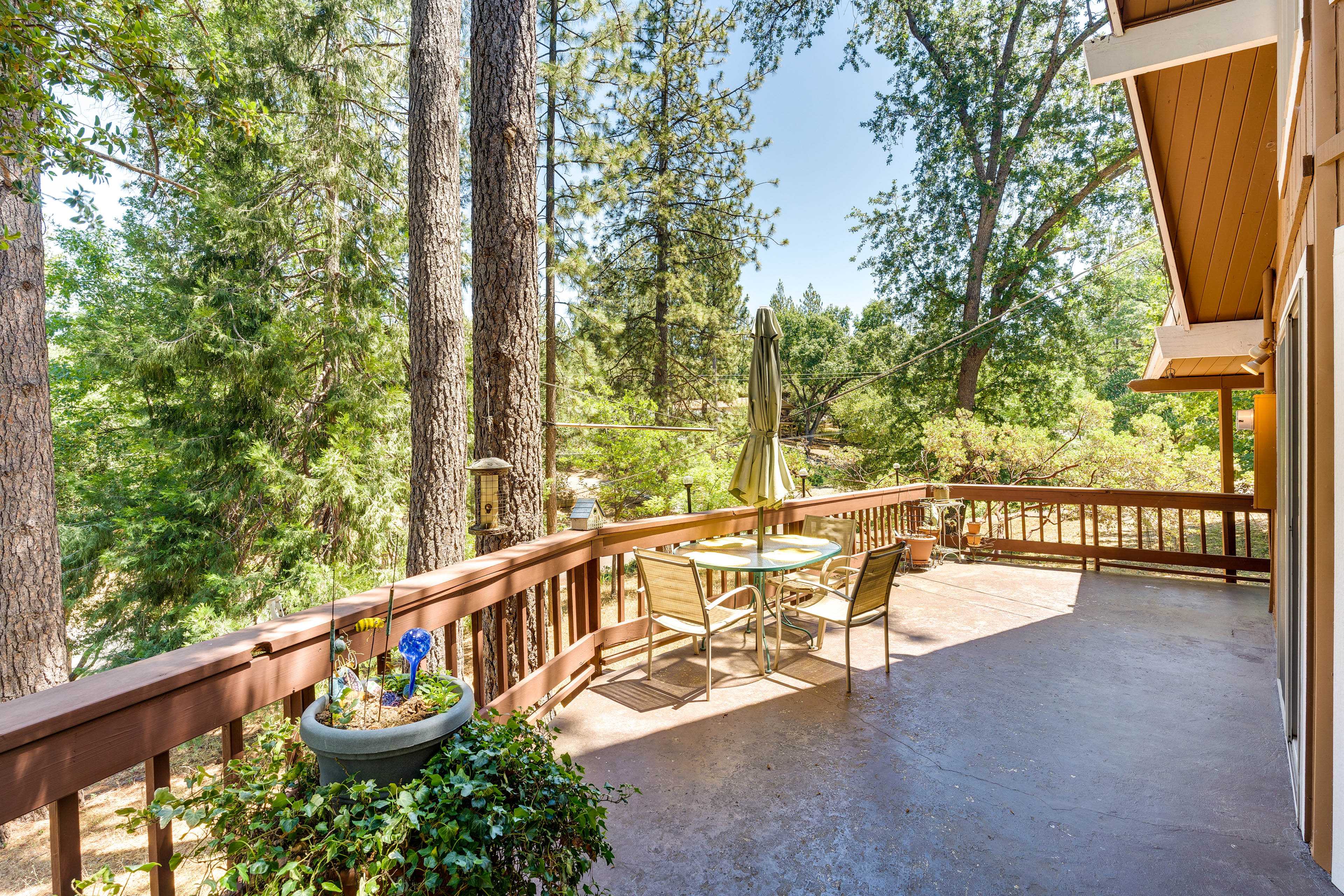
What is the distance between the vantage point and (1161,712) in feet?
10.6

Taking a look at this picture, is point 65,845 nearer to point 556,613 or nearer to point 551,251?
point 556,613

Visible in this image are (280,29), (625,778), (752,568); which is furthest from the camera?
(280,29)

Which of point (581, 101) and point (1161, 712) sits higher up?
point (581, 101)

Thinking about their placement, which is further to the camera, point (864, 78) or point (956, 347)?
point (864, 78)

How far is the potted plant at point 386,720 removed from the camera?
4.43ft

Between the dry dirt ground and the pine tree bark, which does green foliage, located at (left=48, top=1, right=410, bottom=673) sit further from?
the pine tree bark

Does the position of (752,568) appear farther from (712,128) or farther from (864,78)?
(864,78)

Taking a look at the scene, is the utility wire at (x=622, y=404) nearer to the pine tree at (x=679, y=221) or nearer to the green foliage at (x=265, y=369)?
the pine tree at (x=679, y=221)

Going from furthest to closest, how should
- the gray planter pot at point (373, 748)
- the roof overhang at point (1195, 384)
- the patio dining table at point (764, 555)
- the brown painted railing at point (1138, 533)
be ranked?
the roof overhang at point (1195, 384) < the brown painted railing at point (1138, 533) < the patio dining table at point (764, 555) < the gray planter pot at point (373, 748)

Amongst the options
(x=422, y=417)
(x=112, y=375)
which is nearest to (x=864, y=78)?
(x=422, y=417)

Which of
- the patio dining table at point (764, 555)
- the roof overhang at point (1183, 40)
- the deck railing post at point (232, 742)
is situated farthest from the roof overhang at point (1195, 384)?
the deck railing post at point (232, 742)

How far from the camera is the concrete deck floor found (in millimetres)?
2096

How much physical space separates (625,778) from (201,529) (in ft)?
24.6

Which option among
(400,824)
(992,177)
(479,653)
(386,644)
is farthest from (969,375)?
(400,824)
